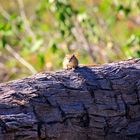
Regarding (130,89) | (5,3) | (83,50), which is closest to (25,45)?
(83,50)

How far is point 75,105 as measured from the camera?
1991 millimetres

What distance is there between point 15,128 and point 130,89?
21.5 inches

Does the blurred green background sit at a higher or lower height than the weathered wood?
higher

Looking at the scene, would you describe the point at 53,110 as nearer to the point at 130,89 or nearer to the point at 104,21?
the point at 130,89

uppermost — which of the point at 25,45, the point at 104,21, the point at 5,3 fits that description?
the point at 5,3

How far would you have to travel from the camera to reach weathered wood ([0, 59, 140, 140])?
6.06ft

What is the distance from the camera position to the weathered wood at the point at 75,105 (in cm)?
185

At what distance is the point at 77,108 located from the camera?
78.0 inches

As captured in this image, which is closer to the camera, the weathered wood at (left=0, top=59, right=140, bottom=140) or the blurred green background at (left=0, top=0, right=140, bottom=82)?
the weathered wood at (left=0, top=59, right=140, bottom=140)

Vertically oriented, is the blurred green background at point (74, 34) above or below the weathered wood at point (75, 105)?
above

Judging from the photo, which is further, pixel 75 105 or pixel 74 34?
pixel 74 34

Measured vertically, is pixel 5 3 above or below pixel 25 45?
above

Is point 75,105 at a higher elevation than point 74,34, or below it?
below

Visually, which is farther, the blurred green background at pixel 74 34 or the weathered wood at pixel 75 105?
the blurred green background at pixel 74 34
